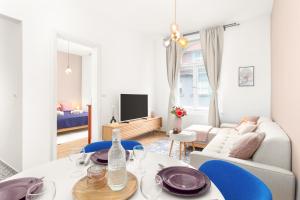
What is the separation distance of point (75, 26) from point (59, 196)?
3257 mm

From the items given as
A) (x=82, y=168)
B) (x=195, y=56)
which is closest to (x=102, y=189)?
(x=82, y=168)

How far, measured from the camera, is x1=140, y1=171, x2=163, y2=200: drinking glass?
0.83m

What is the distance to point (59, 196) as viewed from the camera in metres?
0.87

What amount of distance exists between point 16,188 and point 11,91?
246cm

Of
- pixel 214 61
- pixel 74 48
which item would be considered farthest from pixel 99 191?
pixel 74 48

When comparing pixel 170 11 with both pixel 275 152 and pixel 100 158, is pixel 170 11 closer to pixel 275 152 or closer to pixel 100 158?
pixel 275 152

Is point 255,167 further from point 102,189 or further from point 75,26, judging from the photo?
point 75,26

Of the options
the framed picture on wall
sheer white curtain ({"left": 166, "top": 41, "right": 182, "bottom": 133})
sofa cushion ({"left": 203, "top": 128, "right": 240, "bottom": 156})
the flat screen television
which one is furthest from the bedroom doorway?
the framed picture on wall

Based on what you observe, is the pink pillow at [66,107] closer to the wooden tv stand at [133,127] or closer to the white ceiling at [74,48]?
the white ceiling at [74,48]

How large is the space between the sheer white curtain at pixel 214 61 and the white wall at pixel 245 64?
0.57ft

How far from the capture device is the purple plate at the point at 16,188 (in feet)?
2.72

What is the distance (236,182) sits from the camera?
3.44 feet

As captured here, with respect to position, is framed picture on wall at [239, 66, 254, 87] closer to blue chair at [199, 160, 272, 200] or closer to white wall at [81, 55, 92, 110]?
blue chair at [199, 160, 272, 200]

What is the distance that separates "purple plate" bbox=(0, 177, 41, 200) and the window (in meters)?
4.64
